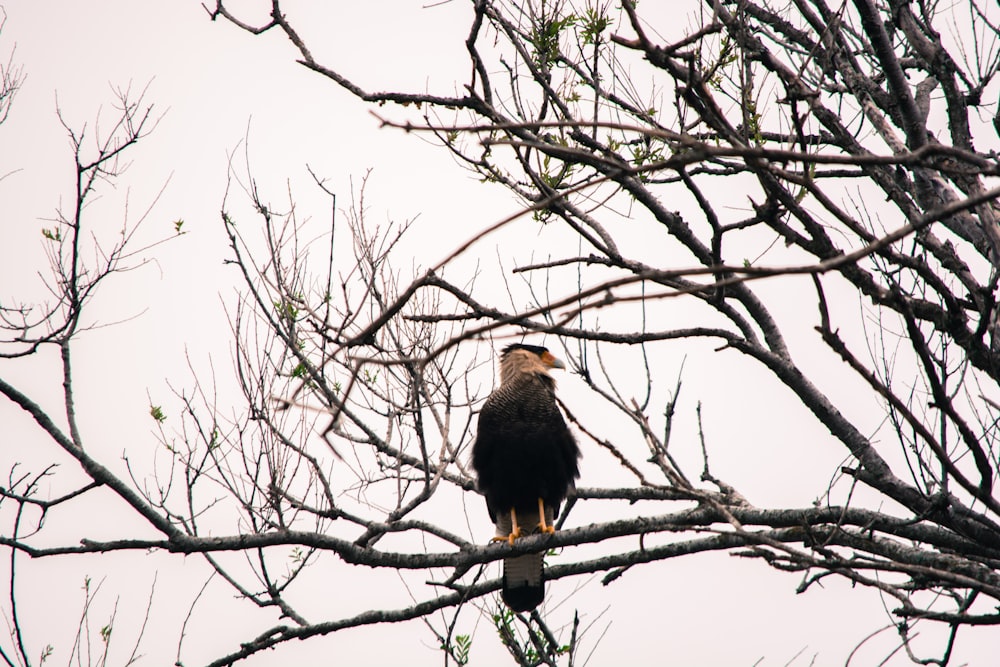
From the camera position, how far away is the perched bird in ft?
16.1

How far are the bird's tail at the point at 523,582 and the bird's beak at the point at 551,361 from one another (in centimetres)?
138

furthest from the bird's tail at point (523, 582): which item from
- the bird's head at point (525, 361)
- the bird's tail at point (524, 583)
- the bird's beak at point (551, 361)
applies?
the bird's beak at point (551, 361)

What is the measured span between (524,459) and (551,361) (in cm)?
89

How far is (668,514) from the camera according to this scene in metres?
3.11

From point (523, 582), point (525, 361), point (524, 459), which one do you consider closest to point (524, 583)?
point (523, 582)

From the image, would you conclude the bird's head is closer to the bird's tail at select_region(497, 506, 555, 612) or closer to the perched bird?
the perched bird

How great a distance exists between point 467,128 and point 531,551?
2.77m

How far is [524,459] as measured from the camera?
4.91 metres

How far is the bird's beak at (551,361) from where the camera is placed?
5.55 meters

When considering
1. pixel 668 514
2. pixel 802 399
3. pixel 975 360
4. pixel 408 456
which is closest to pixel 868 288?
pixel 975 360

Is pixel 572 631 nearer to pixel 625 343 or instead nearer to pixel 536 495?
pixel 536 495

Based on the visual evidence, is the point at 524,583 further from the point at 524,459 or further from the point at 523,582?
the point at 524,459

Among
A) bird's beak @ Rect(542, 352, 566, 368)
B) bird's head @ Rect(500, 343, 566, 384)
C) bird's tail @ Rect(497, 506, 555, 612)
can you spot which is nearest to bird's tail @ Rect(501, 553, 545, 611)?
bird's tail @ Rect(497, 506, 555, 612)

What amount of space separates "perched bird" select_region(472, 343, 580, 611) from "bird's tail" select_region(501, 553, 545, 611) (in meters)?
0.07
